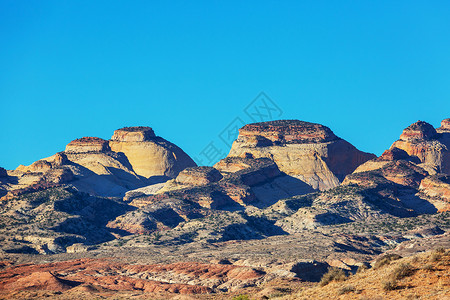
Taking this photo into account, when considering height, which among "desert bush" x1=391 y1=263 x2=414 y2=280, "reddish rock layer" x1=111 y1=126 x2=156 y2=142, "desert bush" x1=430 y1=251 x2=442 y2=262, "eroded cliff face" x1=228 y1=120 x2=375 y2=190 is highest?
"reddish rock layer" x1=111 y1=126 x2=156 y2=142

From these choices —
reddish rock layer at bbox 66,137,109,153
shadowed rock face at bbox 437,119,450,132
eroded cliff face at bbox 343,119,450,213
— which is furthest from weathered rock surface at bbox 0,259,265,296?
shadowed rock face at bbox 437,119,450,132

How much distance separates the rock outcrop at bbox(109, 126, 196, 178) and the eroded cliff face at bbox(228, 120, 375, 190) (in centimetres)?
1475

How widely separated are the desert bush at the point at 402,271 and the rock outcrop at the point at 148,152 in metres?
117

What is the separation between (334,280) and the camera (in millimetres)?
47656

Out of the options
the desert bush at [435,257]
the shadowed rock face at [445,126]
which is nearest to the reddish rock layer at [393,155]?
→ the shadowed rock face at [445,126]

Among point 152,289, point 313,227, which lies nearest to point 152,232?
point 313,227

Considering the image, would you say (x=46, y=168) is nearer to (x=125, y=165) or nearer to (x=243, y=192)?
(x=125, y=165)

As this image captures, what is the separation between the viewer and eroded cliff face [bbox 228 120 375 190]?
141 meters

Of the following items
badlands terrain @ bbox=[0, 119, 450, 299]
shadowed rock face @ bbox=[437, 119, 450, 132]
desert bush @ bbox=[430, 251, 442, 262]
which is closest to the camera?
desert bush @ bbox=[430, 251, 442, 262]

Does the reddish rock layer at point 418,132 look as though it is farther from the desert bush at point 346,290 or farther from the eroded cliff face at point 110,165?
the desert bush at point 346,290

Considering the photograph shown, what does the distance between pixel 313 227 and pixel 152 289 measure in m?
39.7

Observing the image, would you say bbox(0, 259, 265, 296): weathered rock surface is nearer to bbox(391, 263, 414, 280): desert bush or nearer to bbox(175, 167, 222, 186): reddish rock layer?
bbox(391, 263, 414, 280): desert bush

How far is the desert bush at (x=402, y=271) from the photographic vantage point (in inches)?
1682

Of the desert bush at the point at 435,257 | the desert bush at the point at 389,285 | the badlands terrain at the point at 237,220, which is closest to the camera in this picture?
the desert bush at the point at 389,285
